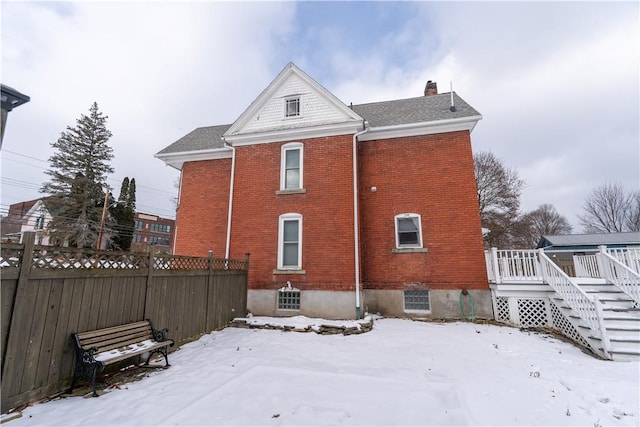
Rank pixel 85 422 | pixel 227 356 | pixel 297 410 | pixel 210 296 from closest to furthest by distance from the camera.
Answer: pixel 85 422
pixel 297 410
pixel 227 356
pixel 210 296

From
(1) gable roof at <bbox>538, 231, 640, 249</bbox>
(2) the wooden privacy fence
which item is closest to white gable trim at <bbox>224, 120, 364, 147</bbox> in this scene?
(2) the wooden privacy fence

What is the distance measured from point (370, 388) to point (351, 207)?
6.53 m

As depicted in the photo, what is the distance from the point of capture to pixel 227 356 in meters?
5.86

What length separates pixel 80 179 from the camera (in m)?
28.0

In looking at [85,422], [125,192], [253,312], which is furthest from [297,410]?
[125,192]

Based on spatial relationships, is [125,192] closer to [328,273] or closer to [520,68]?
[328,273]

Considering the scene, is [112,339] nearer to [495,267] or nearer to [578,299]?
[578,299]

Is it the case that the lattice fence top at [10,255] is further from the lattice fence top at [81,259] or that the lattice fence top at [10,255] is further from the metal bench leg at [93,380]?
the metal bench leg at [93,380]

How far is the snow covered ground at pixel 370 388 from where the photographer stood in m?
3.37

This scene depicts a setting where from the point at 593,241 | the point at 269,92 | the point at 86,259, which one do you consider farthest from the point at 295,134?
the point at 593,241

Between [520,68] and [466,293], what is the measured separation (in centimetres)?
1021

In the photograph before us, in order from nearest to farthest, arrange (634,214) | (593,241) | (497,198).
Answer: (593,241) < (497,198) < (634,214)

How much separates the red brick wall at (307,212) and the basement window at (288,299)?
269mm

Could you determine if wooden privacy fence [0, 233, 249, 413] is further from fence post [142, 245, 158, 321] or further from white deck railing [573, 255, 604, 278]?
white deck railing [573, 255, 604, 278]
